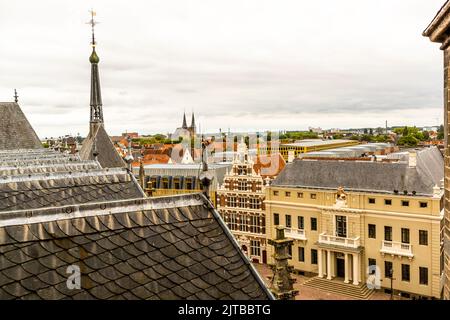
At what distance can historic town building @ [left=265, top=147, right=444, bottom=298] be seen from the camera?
37.0 meters

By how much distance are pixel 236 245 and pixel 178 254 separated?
143cm

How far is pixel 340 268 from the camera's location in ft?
→ 138

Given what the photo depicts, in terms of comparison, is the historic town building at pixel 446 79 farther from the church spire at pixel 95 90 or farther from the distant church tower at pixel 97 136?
the church spire at pixel 95 90

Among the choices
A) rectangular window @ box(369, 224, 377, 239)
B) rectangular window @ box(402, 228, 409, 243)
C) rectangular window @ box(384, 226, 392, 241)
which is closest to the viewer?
rectangular window @ box(402, 228, 409, 243)

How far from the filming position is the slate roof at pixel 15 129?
130 feet

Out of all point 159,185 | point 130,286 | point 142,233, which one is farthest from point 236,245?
point 159,185

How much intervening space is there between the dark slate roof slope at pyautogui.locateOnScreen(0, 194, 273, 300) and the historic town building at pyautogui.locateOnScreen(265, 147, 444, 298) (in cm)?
3069

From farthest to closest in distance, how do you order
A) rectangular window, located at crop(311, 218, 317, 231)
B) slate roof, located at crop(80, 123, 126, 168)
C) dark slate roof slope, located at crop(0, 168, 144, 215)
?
rectangular window, located at crop(311, 218, 317, 231), slate roof, located at crop(80, 123, 126, 168), dark slate roof slope, located at crop(0, 168, 144, 215)

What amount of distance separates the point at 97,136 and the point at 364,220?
2568 centimetres

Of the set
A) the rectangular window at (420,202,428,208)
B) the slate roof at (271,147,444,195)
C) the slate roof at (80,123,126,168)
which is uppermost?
the slate roof at (80,123,126,168)

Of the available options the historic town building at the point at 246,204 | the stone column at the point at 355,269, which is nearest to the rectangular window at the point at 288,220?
the historic town building at the point at 246,204

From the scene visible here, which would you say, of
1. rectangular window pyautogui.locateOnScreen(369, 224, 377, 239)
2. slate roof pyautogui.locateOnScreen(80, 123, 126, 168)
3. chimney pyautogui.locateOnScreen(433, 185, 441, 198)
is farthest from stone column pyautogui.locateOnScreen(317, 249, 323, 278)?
slate roof pyautogui.locateOnScreen(80, 123, 126, 168)

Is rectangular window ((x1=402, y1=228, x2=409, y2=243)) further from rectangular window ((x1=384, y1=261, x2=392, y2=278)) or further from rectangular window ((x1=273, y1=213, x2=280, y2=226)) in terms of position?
rectangular window ((x1=273, y1=213, x2=280, y2=226))

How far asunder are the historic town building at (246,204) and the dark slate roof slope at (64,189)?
1230 inches
